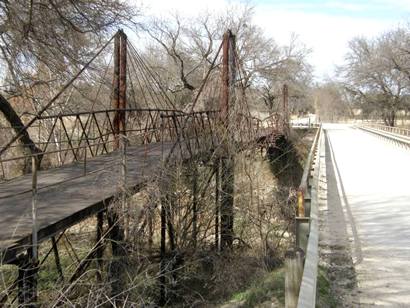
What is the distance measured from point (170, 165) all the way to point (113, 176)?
185cm

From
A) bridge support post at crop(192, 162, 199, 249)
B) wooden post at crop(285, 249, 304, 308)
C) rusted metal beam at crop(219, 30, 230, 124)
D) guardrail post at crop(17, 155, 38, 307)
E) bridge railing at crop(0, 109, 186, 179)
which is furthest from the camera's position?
rusted metal beam at crop(219, 30, 230, 124)

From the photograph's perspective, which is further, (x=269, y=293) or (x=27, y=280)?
(x=269, y=293)

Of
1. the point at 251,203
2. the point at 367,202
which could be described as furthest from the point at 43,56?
the point at 367,202

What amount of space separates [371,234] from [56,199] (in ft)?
17.7

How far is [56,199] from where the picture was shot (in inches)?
315

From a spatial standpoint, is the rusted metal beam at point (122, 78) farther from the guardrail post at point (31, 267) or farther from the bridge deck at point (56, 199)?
the guardrail post at point (31, 267)

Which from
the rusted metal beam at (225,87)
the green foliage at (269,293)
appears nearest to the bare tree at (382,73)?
the rusted metal beam at (225,87)

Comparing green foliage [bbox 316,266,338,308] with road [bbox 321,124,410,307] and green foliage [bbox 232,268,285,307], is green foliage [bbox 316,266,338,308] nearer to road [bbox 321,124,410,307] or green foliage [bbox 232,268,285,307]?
road [bbox 321,124,410,307]

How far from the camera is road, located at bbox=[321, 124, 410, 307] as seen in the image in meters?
6.07

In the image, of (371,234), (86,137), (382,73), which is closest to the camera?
(371,234)

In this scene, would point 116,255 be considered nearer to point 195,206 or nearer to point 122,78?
point 195,206

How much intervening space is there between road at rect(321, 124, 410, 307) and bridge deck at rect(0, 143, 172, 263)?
3.66 m

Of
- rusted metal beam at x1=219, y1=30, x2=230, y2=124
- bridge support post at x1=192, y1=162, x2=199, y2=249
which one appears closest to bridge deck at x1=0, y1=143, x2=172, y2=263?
bridge support post at x1=192, y1=162, x2=199, y2=249

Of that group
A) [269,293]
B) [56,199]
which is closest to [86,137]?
[56,199]
